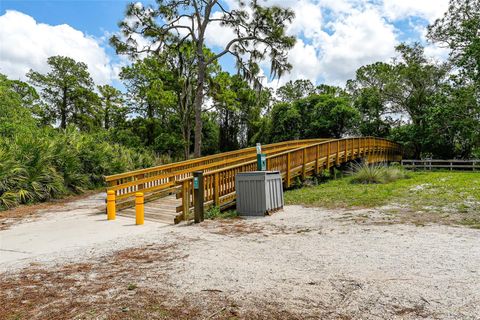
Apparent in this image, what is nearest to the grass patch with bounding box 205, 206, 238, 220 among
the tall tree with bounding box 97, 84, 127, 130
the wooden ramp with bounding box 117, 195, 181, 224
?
the wooden ramp with bounding box 117, 195, 181, 224

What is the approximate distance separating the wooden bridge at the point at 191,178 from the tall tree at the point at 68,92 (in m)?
24.1

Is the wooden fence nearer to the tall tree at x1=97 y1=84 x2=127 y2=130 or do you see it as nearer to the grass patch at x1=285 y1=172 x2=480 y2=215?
the grass patch at x1=285 y1=172 x2=480 y2=215

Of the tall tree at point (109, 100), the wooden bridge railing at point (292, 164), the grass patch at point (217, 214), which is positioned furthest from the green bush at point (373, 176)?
the tall tree at point (109, 100)

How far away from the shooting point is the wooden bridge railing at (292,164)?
7.66 meters

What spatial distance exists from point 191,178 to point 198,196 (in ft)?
1.53

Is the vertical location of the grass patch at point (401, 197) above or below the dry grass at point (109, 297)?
above

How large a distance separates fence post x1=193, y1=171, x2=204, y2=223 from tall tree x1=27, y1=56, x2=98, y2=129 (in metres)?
28.7

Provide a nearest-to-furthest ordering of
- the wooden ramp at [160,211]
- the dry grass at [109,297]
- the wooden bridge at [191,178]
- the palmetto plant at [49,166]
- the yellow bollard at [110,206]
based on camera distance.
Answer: the dry grass at [109,297], the yellow bollard at [110,206], the wooden ramp at [160,211], the wooden bridge at [191,178], the palmetto plant at [49,166]

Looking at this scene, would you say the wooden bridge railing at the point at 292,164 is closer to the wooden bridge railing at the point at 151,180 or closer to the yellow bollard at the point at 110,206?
the wooden bridge railing at the point at 151,180

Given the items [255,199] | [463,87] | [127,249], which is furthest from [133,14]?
[463,87]

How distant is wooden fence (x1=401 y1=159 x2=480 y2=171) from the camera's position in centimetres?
2187

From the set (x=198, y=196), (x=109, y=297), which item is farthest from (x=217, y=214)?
(x=109, y=297)

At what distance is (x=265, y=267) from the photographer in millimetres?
4051

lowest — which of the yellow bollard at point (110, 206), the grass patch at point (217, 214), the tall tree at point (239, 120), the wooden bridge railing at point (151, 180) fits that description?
the grass patch at point (217, 214)
